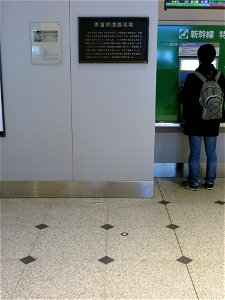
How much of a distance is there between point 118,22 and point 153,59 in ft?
1.62

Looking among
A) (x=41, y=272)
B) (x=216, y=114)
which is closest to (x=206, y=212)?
(x=216, y=114)

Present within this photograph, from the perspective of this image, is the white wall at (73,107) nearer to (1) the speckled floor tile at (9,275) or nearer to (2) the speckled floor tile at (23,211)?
(2) the speckled floor tile at (23,211)

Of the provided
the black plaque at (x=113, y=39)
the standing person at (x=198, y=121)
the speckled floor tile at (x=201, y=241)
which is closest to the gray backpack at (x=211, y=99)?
the standing person at (x=198, y=121)

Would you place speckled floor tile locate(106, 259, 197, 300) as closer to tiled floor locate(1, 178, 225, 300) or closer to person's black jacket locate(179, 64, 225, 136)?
tiled floor locate(1, 178, 225, 300)

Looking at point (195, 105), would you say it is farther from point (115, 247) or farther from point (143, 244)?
point (115, 247)

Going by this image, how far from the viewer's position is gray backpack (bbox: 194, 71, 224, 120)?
12.7 ft

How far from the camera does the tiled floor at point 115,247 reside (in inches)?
92.6

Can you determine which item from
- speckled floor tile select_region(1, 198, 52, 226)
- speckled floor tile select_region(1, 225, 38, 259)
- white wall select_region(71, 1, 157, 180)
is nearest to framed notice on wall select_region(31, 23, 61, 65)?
white wall select_region(71, 1, 157, 180)

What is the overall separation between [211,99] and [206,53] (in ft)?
1.62

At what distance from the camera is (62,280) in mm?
2434

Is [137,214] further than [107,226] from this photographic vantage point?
Yes

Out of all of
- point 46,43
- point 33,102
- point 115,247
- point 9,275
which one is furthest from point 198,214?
point 46,43

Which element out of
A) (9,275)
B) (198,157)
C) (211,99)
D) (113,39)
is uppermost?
(113,39)

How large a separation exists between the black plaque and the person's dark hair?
671 mm
